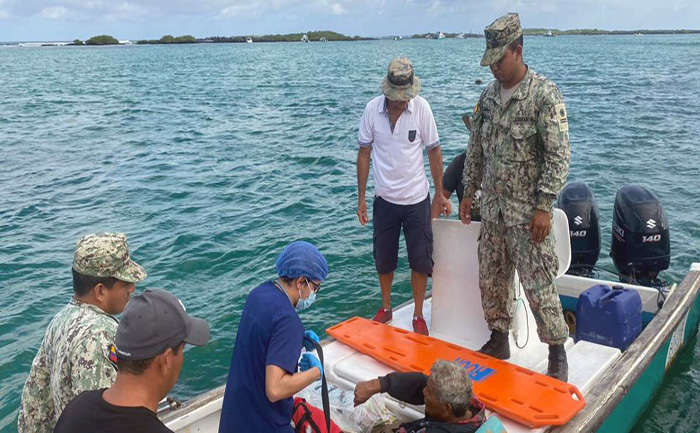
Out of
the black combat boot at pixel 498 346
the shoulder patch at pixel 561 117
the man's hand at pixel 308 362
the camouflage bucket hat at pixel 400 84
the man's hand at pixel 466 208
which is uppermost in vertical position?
the camouflage bucket hat at pixel 400 84

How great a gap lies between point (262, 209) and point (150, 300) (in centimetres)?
1066

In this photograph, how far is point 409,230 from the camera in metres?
5.48

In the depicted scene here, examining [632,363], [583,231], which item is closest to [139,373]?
[632,363]

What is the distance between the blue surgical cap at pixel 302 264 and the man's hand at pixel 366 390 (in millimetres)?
1060

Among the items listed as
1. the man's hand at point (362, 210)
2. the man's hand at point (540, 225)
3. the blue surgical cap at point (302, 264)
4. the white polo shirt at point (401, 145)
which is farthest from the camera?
the man's hand at point (362, 210)

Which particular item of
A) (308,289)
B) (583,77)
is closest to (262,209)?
(308,289)

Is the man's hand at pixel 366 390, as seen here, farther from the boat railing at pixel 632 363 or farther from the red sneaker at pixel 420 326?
the red sneaker at pixel 420 326

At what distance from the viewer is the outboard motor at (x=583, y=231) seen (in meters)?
6.89

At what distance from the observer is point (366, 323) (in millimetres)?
5551

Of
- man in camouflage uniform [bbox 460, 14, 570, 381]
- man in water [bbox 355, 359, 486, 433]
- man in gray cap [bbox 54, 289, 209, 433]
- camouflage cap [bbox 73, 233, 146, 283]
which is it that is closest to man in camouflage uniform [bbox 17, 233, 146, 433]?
camouflage cap [bbox 73, 233, 146, 283]

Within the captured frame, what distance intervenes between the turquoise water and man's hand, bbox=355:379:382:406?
3.20 metres

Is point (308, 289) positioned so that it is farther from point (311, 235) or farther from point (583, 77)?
point (583, 77)

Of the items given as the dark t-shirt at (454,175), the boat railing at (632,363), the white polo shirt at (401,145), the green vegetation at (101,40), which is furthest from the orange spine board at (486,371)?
the green vegetation at (101,40)

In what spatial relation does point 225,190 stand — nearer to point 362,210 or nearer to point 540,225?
point 362,210
